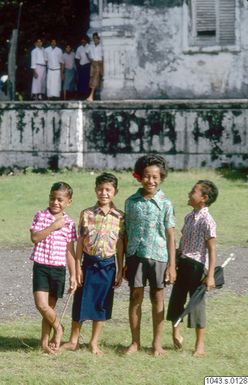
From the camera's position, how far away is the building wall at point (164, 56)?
1917 centimetres

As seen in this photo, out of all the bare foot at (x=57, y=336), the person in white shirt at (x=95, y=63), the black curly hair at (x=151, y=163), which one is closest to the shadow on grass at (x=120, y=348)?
the bare foot at (x=57, y=336)

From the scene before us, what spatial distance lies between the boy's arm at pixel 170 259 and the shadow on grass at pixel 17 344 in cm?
110

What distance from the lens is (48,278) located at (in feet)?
21.8

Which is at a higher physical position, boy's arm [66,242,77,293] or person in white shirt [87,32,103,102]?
person in white shirt [87,32,103,102]

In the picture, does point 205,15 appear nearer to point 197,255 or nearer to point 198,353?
point 197,255

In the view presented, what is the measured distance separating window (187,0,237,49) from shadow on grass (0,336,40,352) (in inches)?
523

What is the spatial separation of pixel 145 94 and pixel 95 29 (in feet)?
6.85

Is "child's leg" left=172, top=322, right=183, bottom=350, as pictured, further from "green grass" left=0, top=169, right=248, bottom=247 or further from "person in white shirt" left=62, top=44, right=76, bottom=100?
"person in white shirt" left=62, top=44, right=76, bottom=100

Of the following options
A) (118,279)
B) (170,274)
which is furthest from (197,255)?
(118,279)

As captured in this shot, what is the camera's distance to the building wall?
62.9 feet

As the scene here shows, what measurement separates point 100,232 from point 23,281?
290 cm

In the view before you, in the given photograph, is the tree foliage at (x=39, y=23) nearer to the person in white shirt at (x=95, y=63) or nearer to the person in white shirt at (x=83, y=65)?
the person in white shirt at (x=83, y=65)

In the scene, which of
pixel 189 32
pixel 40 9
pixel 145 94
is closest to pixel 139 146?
pixel 145 94

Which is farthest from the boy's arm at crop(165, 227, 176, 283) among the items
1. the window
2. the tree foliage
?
the tree foliage
